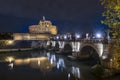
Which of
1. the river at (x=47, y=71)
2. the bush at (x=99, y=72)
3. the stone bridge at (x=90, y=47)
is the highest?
the stone bridge at (x=90, y=47)

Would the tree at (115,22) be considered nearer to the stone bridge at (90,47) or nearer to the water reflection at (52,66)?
the water reflection at (52,66)

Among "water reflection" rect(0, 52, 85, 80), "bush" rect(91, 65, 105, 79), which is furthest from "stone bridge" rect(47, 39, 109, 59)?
"bush" rect(91, 65, 105, 79)

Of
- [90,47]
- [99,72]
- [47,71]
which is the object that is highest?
[90,47]

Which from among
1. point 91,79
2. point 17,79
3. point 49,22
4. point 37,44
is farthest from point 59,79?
point 49,22

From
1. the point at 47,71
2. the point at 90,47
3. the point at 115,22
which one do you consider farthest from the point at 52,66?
the point at 115,22

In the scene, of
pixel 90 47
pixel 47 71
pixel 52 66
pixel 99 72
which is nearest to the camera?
pixel 99 72

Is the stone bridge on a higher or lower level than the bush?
higher

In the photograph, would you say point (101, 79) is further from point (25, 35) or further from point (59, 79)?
A: point (25, 35)

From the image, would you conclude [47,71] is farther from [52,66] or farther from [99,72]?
[99,72]

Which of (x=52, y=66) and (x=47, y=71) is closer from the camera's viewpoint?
(x=47, y=71)

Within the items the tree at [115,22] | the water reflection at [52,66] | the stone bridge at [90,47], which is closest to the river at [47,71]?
the water reflection at [52,66]

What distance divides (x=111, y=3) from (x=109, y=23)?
0.80m

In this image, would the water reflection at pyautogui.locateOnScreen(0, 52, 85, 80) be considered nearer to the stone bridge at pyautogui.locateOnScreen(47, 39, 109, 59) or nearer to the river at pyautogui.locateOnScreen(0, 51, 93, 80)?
the river at pyautogui.locateOnScreen(0, 51, 93, 80)

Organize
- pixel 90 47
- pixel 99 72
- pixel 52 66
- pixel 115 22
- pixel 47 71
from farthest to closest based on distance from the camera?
1. pixel 90 47
2. pixel 52 66
3. pixel 47 71
4. pixel 99 72
5. pixel 115 22
